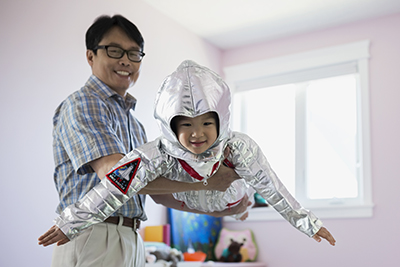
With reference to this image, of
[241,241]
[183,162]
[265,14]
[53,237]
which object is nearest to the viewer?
[53,237]

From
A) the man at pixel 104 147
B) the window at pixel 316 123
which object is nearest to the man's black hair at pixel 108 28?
the man at pixel 104 147

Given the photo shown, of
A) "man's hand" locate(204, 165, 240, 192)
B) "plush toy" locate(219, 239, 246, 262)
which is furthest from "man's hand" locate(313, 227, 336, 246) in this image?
"plush toy" locate(219, 239, 246, 262)

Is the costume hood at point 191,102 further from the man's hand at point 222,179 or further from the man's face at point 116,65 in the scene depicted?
the man's face at point 116,65

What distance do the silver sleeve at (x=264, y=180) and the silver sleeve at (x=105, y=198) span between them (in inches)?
10.3

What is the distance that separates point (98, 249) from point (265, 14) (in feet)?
9.46

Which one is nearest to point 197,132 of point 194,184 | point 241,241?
point 194,184

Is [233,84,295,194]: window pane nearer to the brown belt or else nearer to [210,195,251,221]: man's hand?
[210,195,251,221]: man's hand

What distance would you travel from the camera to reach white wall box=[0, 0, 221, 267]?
8.09 feet

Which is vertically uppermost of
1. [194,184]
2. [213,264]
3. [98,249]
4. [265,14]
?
[265,14]

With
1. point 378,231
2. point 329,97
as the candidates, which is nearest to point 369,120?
point 329,97

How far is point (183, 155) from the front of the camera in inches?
51.7

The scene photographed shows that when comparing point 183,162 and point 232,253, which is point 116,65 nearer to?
point 183,162

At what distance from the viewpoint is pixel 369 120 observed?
12.0 feet

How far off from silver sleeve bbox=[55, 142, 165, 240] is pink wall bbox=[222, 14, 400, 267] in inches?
106
